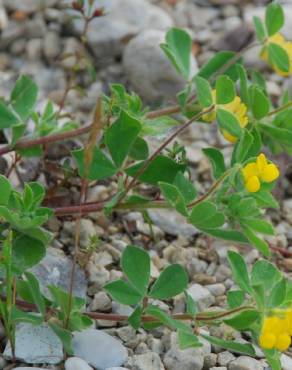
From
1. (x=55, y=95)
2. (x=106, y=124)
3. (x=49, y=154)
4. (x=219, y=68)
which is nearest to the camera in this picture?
(x=106, y=124)

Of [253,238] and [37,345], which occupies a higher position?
[253,238]

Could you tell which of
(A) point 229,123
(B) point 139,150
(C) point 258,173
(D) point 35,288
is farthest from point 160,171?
(D) point 35,288

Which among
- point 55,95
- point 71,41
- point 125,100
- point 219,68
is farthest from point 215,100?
point 71,41

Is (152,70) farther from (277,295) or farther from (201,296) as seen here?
(277,295)

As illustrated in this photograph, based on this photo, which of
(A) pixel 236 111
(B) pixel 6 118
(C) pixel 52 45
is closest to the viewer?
(A) pixel 236 111

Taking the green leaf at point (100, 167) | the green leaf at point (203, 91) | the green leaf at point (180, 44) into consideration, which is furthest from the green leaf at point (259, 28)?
the green leaf at point (100, 167)

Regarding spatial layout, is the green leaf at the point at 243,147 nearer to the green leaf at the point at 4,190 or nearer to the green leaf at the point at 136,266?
the green leaf at the point at 136,266

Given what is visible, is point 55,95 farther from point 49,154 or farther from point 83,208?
point 83,208

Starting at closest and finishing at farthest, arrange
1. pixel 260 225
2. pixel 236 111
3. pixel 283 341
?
pixel 283 341, pixel 260 225, pixel 236 111
